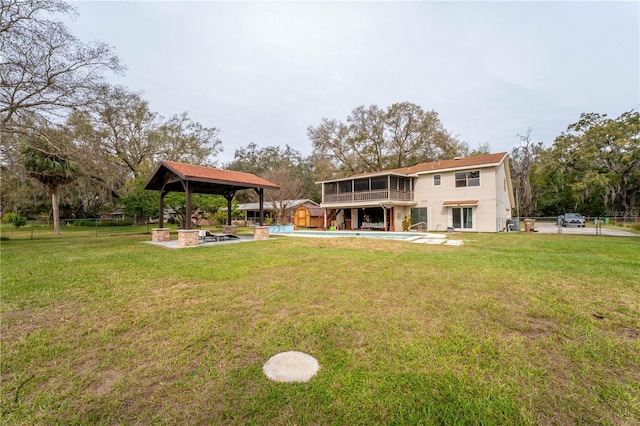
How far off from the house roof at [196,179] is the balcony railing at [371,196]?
33.0ft

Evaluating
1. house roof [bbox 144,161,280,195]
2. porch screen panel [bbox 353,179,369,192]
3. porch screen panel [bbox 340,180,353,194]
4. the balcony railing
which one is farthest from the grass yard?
porch screen panel [bbox 340,180,353,194]

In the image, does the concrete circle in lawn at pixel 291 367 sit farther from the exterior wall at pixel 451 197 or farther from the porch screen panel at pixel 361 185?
the porch screen panel at pixel 361 185

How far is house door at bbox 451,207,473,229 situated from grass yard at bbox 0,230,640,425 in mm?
14606

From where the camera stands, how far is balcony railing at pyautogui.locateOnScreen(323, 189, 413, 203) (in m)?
20.9

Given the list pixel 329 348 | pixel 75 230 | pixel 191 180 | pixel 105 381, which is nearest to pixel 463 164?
pixel 191 180

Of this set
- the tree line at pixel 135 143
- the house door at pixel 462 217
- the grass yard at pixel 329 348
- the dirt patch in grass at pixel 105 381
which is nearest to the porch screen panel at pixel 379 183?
the house door at pixel 462 217

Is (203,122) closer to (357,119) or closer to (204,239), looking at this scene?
(357,119)

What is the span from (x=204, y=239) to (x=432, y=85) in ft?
56.7

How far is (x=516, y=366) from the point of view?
99.0 inches

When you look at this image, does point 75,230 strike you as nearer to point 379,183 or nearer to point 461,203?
point 379,183

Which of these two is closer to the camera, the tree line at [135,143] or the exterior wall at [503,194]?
the tree line at [135,143]

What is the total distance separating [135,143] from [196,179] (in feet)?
74.0

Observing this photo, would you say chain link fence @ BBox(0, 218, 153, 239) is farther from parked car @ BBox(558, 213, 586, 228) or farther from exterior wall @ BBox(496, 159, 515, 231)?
parked car @ BBox(558, 213, 586, 228)

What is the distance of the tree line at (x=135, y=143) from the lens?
10.1 meters
